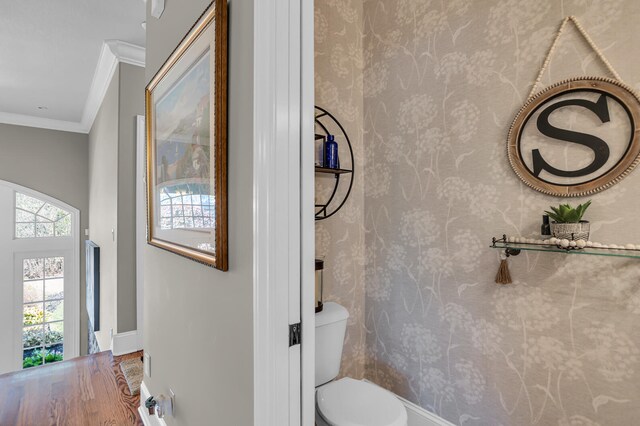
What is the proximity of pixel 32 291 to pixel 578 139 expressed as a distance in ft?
18.2

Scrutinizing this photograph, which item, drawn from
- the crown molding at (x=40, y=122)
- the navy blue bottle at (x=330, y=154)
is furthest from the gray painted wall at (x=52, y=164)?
the navy blue bottle at (x=330, y=154)

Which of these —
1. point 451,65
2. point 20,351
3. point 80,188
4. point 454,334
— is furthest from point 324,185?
point 20,351

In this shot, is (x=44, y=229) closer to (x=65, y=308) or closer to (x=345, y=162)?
(x=65, y=308)

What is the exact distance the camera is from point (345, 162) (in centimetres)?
204

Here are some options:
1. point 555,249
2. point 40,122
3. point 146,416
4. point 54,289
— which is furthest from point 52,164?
point 555,249

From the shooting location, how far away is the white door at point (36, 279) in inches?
159

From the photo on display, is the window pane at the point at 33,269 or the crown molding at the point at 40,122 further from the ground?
the crown molding at the point at 40,122

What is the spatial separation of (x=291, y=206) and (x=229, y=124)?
0.34 metres

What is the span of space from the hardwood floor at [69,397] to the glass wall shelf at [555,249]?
2102mm

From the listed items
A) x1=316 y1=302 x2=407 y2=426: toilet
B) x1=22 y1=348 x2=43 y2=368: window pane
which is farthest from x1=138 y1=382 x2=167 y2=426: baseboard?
x1=22 y1=348 x2=43 y2=368: window pane

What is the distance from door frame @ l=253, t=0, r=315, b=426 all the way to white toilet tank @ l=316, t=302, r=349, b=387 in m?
0.69

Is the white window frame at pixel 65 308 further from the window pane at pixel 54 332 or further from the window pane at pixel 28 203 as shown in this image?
the window pane at pixel 28 203

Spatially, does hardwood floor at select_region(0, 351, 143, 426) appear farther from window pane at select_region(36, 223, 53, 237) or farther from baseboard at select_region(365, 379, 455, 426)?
window pane at select_region(36, 223, 53, 237)

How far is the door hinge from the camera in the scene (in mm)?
864
